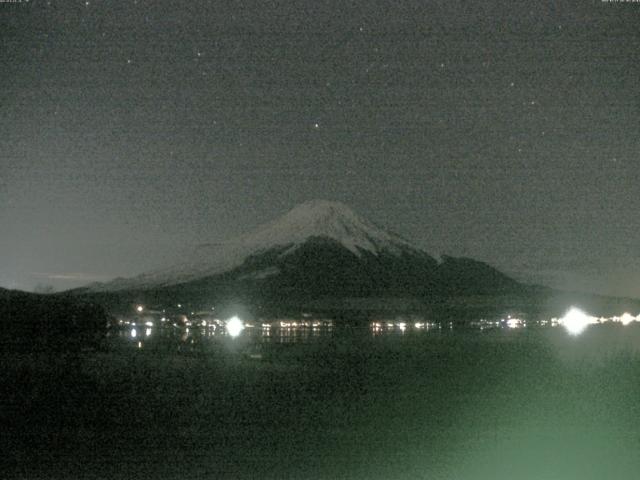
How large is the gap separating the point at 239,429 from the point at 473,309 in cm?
18458

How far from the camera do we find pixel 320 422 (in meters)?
16.3

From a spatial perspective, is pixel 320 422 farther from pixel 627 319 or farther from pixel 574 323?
pixel 627 319

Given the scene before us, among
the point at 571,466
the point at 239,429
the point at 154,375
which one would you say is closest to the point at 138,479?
the point at 239,429

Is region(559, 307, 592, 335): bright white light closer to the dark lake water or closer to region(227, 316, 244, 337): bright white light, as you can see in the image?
region(227, 316, 244, 337): bright white light

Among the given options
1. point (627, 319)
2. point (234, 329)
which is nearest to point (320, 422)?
point (234, 329)

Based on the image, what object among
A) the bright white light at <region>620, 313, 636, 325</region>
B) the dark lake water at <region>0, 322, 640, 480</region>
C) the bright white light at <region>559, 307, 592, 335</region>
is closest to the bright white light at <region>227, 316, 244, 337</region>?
the bright white light at <region>559, 307, 592, 335</region>

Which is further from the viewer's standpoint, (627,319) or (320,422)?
(627,319)

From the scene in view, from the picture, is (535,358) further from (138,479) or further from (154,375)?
(138,479)

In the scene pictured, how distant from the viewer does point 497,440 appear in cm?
1412

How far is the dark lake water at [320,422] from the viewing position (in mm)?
12117

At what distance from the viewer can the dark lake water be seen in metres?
12.1

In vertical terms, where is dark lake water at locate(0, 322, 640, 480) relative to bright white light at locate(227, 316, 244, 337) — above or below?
below

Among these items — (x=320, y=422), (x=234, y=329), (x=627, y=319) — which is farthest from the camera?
(x=627, y=319)

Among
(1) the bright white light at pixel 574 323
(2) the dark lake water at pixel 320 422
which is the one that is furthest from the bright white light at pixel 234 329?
(2) the dark lake water at pixel 320 422
